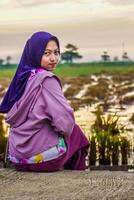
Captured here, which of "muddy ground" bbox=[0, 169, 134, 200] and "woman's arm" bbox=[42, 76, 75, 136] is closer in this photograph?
"muddy ground" bbox=[0, 169, 134, 200]

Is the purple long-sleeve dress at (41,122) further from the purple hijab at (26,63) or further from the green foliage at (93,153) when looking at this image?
the green foliage at (93,153)

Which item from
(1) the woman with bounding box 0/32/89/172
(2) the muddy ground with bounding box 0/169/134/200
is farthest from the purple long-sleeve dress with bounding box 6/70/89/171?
(2) the muddy ground with bounding box 0/169/134/200

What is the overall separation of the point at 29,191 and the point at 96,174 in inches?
23.2

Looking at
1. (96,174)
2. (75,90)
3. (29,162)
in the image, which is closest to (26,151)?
(29,162)

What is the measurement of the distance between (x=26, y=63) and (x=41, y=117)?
417 mm

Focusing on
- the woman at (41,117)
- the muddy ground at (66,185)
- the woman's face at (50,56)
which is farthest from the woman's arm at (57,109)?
the muddy ground at (66,185)

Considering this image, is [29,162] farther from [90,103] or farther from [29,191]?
[90,103]

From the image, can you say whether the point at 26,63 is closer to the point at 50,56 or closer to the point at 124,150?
the point at 50,56

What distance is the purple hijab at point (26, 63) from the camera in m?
4.50

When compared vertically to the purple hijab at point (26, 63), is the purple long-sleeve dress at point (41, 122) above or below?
below

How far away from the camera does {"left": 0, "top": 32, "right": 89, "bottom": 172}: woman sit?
439 centimetres

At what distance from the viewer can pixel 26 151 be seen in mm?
4430

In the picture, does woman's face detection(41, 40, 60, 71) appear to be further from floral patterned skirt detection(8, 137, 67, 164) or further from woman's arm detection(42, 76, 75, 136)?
floral patterned skirt detection(8, 137, 67, 164)

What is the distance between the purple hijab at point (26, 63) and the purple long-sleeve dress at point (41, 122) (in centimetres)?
6
